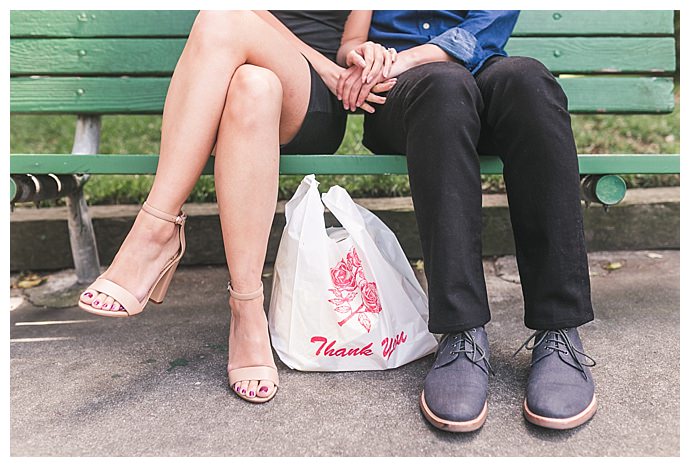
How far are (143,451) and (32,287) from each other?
4.47ft

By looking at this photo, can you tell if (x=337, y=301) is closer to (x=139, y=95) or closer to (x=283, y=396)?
(x=283, y=396)

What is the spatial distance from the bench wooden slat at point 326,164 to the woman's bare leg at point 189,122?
7.6 inches

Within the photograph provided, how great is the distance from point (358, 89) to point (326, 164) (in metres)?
0.24

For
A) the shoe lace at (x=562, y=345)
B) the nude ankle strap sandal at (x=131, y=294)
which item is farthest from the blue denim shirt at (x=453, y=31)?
the nude ankle strap sandal at (x=131, y=294)

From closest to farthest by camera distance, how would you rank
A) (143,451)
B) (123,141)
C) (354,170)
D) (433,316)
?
1. (143,451)
2. (433,316)
3. (354,170)
4. (123,141)

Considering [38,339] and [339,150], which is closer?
[38,339]

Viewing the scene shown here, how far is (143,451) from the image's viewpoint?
146cm

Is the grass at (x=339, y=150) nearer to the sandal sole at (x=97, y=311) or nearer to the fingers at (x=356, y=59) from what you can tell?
the fingers at (x=356, y=59)

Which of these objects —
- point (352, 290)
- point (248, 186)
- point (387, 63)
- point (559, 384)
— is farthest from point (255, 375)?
point (387, 63)

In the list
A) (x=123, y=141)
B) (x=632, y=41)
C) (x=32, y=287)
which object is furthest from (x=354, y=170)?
(x=123, y=141)

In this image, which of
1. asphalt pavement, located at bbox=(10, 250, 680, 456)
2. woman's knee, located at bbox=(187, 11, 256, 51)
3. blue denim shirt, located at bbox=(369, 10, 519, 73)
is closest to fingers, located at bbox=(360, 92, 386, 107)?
blue denim shirt, located at bbox=(369, 10, 519, 73)

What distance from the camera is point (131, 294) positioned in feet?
5.46

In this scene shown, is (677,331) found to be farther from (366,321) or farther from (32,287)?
(32,287)

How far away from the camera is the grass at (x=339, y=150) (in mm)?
2895
